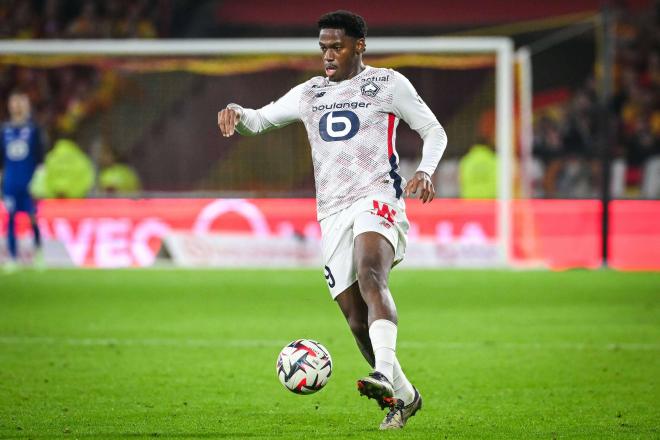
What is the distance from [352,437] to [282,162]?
13.0 metres

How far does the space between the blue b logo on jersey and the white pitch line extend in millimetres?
3709

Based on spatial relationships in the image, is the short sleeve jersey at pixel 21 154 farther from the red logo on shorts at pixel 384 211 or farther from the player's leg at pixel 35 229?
the red logo on shorts at pixel 384 211

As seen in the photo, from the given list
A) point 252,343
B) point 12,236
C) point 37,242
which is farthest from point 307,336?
point 12,236

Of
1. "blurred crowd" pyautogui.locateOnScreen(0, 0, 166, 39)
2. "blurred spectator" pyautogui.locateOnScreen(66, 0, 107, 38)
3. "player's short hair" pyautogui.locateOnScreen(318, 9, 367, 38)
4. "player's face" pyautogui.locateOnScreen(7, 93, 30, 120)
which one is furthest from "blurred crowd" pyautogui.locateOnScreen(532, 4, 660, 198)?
"player's short hair" pyautogui.locateOnScreen(318, 9, 367, 38)

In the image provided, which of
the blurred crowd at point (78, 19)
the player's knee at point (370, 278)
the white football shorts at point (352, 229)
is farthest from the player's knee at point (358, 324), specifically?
the blurred crowd at point (78, 19)

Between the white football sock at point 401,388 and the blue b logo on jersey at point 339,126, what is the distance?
116 centimetres

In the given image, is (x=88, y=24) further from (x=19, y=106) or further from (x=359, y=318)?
(x=359, y=318)

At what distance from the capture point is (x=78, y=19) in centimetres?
2328

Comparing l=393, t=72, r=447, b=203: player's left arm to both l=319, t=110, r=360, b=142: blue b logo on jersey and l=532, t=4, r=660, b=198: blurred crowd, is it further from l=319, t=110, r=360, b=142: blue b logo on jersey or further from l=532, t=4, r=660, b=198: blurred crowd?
l=532, t=4, r=660, b=198: blurred crowd

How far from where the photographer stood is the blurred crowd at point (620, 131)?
20.2 m

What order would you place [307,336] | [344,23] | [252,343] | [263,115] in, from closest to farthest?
[344,23]
[263,115]
[252,343]
[307,336]

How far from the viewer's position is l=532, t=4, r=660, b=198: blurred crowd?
2023 cm

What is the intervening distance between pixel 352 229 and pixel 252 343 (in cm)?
391

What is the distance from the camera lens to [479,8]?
27.2 meters
